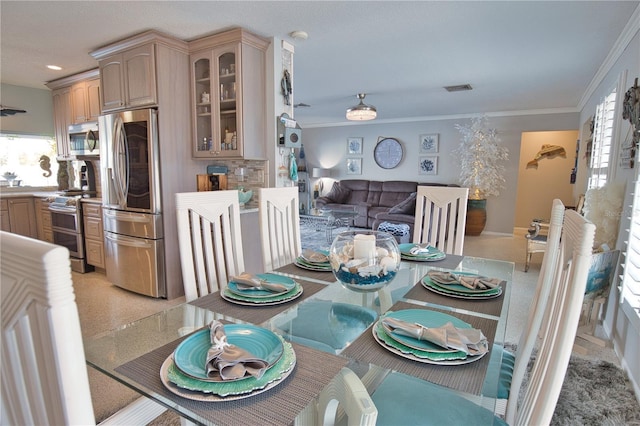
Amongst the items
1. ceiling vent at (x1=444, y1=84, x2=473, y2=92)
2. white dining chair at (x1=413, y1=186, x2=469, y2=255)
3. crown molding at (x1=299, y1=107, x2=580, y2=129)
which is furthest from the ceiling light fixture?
crown molding at (x1=299, y1=107, x2=580, y2=129)

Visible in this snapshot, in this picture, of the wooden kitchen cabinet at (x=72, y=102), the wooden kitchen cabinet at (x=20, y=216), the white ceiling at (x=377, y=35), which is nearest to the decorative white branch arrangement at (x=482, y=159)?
the white ceiling at (x=377, y=35)

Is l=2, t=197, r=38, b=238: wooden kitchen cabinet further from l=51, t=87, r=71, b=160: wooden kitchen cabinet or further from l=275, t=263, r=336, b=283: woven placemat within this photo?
l=275, t=263, r=336, b=283: woven placemat

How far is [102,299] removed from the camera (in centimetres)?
339

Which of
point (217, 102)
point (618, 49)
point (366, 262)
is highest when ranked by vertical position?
point (618, 49)

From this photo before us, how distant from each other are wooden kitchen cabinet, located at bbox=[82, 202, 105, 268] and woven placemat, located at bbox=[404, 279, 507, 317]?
12.6 ft

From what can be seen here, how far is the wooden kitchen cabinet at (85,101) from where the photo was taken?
4.20m

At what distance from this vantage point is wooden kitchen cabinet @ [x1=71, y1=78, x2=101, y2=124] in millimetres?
4195

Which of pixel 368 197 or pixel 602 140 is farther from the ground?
pixel 602 140

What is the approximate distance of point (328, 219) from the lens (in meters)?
5.88

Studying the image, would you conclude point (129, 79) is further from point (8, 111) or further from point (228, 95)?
point (8, 111)

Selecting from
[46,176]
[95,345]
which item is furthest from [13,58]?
[95,345]

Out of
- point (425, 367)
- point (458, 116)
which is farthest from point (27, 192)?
point (458, 116)

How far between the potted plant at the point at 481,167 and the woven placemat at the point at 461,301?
5.75 meters

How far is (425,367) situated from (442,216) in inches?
67.6
